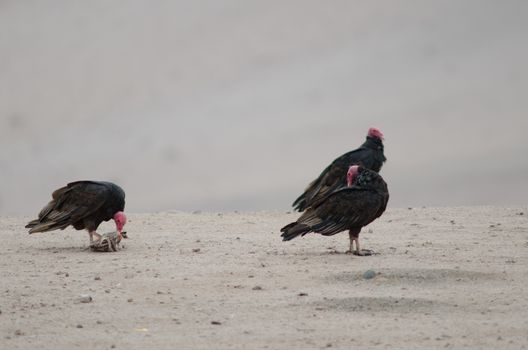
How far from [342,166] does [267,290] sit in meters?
4.67

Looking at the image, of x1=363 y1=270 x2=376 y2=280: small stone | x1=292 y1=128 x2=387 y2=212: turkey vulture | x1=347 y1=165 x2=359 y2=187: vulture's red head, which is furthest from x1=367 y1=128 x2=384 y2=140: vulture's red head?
x1=363 y1=270 x2=376 y2=280: small stone

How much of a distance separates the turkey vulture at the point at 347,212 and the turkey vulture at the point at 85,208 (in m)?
2.43

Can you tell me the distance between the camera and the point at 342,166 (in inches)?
553

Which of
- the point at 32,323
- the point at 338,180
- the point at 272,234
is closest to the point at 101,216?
the point at 272,234

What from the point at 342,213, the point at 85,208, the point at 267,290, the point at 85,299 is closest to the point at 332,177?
the point at 342,213

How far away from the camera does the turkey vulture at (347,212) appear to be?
1170 cm

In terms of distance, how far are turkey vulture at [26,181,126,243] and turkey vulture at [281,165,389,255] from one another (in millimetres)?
2430

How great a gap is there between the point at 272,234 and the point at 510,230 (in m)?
3.33

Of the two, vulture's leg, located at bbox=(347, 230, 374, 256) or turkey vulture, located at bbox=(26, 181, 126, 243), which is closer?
→ vulture's leg, located at bbox=(347, 230, 374, 256)

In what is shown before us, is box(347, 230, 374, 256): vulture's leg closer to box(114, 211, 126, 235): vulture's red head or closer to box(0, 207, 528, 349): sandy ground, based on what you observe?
box(0, 207, 528, 349): sandy ground

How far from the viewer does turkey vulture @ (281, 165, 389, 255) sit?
38.4 feet

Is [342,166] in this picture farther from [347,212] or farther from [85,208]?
[85,208]

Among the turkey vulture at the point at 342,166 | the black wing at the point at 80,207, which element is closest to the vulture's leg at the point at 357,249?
the turkey vulture at the point at 342,166

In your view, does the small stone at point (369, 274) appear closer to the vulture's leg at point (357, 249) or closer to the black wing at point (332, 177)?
the vulture's leg at point (357, 249)
